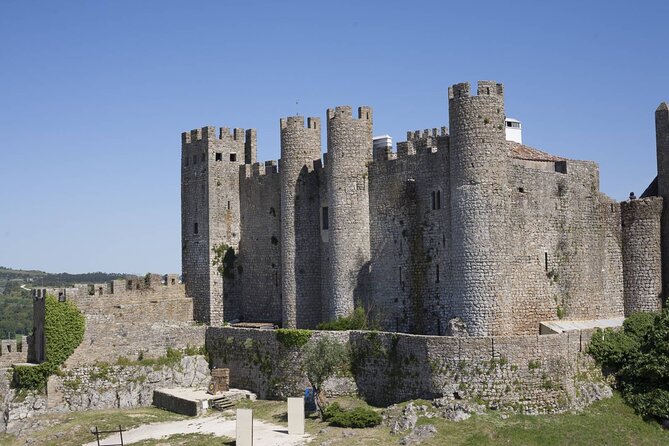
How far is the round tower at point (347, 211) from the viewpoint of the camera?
42.8m

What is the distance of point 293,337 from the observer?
40531 mm

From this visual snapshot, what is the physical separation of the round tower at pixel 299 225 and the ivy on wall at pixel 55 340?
1010cm

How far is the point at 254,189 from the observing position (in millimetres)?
49188

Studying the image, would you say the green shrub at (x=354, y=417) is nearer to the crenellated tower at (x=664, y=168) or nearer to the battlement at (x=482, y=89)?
the battlement at (x=482, y=89)

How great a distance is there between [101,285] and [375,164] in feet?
49.0

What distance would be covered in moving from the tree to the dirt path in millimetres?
2395

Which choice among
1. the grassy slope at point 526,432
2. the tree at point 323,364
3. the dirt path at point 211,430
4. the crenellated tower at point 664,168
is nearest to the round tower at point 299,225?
the tree at point 323,364

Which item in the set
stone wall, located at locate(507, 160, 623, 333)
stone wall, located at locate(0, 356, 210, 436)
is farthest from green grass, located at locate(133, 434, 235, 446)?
stone wall, located at locate(507, 160, 623, 333)

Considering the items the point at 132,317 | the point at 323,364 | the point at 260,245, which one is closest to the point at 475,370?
the point at 323,364

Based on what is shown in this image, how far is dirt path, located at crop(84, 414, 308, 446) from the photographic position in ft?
113

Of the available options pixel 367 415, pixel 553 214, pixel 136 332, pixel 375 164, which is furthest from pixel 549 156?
pixel 136 332

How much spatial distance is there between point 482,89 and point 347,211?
355 inches

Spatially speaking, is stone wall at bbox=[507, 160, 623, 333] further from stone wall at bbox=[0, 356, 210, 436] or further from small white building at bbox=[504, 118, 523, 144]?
stone wall at bbox=[0, 356, 210, 436]

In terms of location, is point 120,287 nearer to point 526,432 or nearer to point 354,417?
point 354,417
